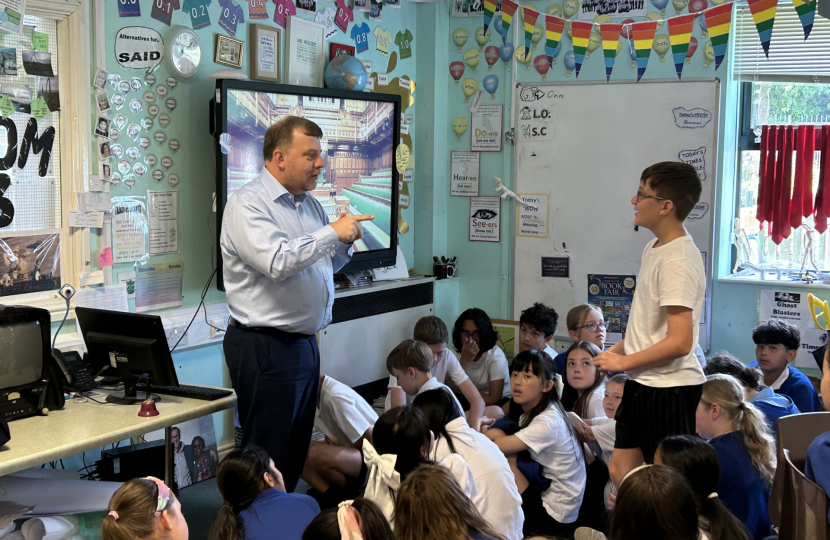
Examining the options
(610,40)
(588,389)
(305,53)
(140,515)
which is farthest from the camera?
(610,40)

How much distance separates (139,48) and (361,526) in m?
2.53

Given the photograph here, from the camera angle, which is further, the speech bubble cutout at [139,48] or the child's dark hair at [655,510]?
the speech bubble cutout at [139,48]

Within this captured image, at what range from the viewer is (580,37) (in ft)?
16.3

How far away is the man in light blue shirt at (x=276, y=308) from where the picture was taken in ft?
9.18

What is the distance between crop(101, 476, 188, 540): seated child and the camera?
203cm

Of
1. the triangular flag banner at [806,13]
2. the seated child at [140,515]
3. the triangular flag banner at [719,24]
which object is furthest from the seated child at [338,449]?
the triangular flag banner at [806,13]

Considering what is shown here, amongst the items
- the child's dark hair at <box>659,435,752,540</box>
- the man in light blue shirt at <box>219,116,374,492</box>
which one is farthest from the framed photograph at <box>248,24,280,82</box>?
the child's dark hair at <box>659,435,752,540</box>

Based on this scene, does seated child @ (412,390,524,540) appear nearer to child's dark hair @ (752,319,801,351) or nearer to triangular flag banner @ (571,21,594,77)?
child's dark hair @ (752,319,801,351)

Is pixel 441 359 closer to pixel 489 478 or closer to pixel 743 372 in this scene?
pixel 743 372

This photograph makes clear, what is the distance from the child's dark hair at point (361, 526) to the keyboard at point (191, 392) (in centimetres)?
108

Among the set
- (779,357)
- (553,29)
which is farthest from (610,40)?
(779,357)

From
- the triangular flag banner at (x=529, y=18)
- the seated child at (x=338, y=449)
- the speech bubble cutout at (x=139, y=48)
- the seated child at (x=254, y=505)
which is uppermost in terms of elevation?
the triangular flag banner at (x=529, y=18)

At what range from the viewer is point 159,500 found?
2.07m

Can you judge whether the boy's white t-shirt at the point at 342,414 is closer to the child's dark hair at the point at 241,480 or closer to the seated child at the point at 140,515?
the child's dark hair at the point at 241,480
